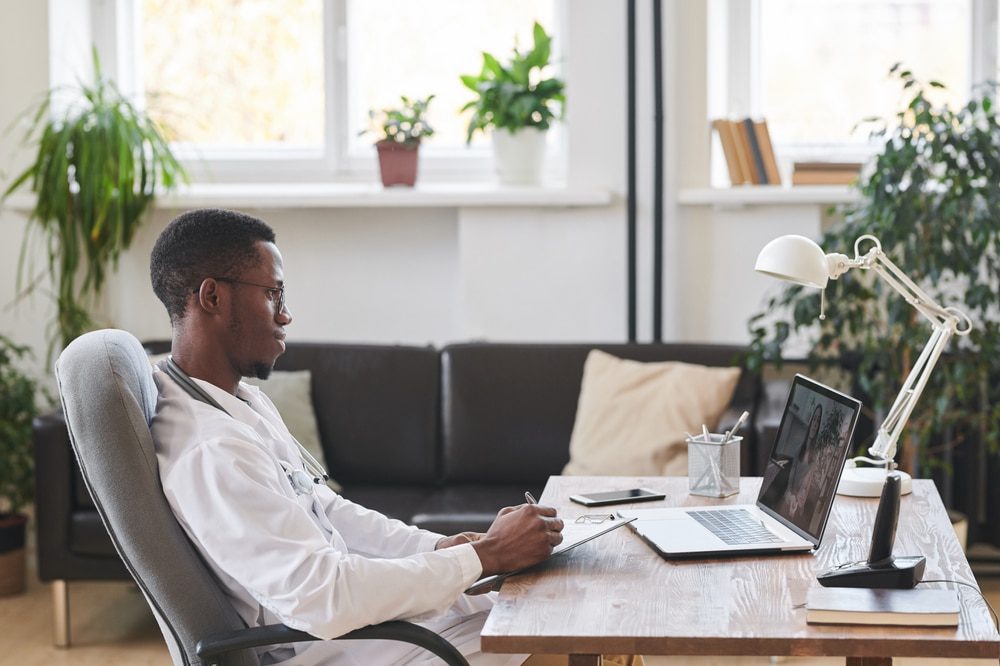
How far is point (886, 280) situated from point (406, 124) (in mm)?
2299

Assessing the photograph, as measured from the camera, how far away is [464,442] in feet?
11.8

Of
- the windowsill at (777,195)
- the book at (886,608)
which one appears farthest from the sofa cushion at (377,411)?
the book at (886,608)

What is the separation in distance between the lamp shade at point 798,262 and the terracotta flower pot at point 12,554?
268cm

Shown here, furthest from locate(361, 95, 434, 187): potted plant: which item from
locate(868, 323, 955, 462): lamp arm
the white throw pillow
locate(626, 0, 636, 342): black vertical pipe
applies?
locate(868, 323, 955, 462): lamp arm

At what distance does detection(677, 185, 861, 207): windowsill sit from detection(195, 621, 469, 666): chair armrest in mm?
2525

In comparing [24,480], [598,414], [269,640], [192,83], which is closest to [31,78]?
[192,83]

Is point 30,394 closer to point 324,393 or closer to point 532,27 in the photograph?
point 324,393

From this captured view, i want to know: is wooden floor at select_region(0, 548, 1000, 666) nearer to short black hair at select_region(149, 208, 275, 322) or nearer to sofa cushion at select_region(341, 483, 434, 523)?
sofa cushion at select_region(341, 483, 434, 523)

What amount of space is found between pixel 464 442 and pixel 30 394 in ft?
4.59

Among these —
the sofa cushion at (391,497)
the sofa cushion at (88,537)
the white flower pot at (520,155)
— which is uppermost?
the white flower pot at (520,155)

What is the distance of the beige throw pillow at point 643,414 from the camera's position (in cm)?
334

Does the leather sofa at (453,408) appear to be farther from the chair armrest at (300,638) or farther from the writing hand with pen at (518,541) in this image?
the chair armrest at (300,638)

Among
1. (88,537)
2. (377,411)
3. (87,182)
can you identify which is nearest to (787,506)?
(377,411)

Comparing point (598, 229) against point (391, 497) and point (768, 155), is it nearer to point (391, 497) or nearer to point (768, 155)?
point (768, 155)
